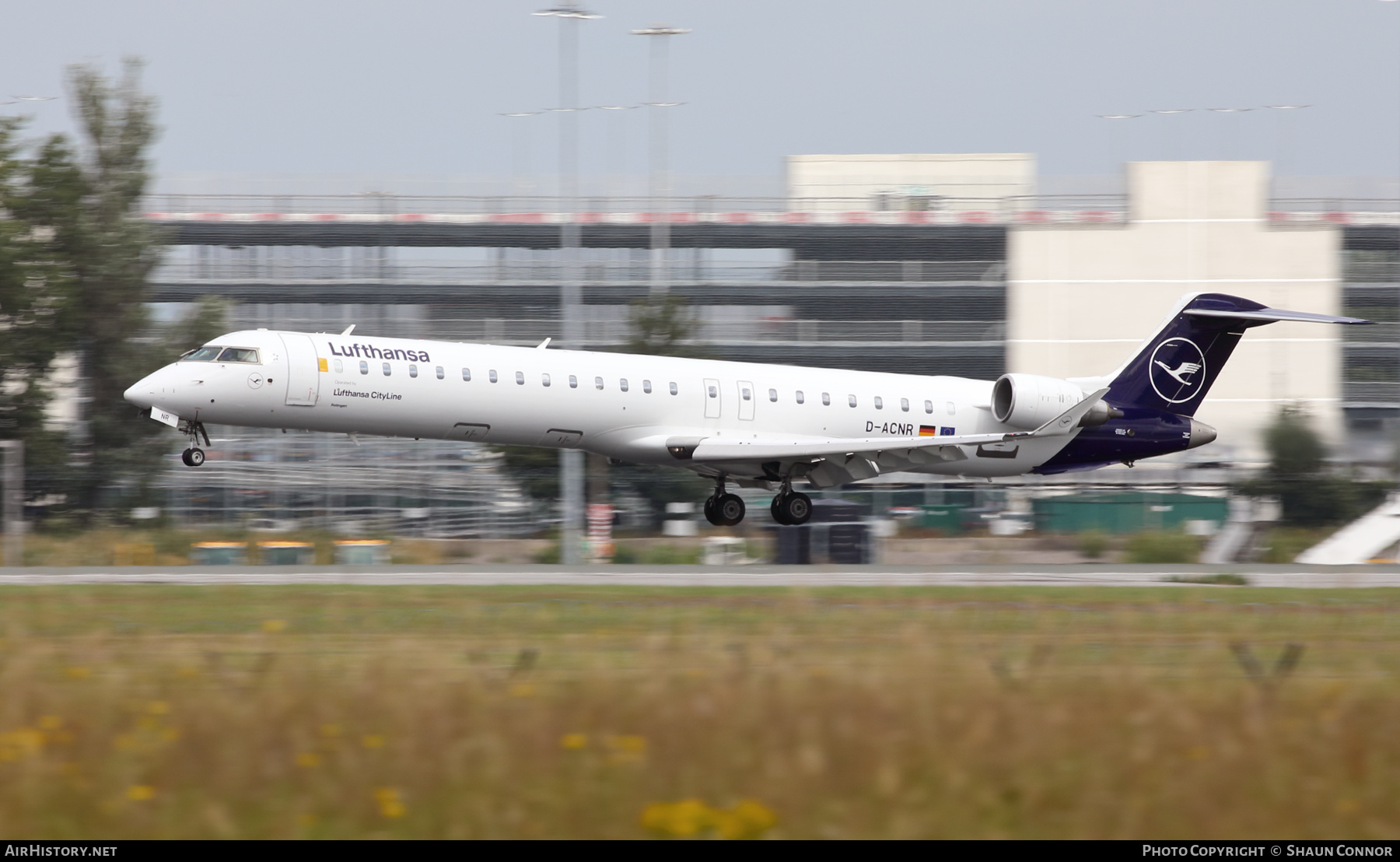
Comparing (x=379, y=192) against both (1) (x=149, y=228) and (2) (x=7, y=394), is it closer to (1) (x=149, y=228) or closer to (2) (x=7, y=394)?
(1) (x=149, y=228)

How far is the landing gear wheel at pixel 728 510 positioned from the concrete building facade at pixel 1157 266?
35096 mm

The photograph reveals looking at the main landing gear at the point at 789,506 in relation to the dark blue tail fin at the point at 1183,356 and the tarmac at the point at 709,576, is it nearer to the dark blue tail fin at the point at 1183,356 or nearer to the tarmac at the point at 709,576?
the tarmac at the point at 709,576

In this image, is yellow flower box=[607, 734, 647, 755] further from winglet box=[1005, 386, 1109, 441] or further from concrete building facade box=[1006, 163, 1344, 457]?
concrete building facade box=[1006, 163, 1344, 457]

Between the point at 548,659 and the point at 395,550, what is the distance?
1902 centimetres

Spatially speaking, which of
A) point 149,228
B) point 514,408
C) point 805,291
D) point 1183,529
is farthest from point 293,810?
point 805,291

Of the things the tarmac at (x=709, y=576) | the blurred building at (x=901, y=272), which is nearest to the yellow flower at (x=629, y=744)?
the tarmac at (x=709, y=576)

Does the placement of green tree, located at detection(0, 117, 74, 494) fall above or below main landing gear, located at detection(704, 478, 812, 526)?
above

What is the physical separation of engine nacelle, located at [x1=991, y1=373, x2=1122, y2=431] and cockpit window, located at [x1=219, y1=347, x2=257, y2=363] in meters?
12.9

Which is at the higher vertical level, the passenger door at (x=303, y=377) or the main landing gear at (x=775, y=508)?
the passenger door at (x=303, y=377)

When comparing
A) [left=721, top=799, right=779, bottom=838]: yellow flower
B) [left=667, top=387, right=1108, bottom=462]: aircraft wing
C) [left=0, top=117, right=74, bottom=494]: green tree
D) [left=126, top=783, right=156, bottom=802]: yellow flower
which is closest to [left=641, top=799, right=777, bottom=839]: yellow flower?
[left=721, top=799, right=779, bottom=838]: yellow flower

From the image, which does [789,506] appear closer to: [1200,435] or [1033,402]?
[1033,402]

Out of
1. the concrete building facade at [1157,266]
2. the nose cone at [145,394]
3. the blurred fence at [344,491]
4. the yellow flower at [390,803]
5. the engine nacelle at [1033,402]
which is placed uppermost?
the concrete building facade at [1157,266]

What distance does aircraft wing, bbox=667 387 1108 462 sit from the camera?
80.9 feet

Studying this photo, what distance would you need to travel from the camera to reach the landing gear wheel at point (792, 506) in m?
26.2
